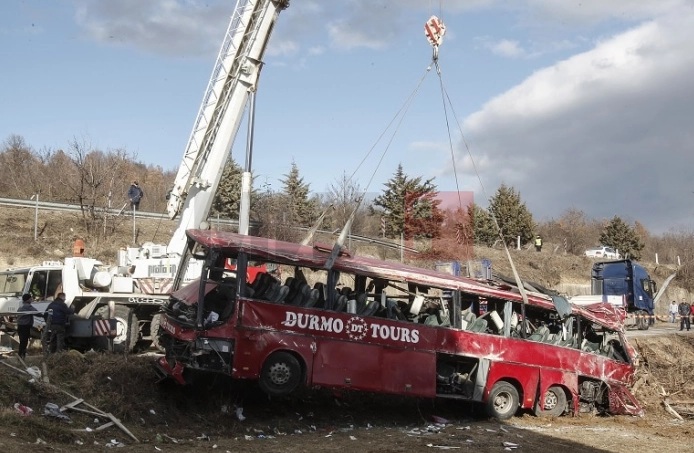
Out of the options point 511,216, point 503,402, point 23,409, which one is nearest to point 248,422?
point 23,409

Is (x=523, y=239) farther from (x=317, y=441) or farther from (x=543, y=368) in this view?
(x=317, y=441)

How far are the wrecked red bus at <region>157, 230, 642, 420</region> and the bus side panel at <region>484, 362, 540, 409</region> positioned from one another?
0.02 meters

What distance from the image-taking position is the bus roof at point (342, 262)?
11781 millimetres

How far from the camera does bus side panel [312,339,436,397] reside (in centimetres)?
1194

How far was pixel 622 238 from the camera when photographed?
66.8m

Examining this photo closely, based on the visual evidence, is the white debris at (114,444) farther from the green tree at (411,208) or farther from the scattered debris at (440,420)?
the green tree at (411,208)

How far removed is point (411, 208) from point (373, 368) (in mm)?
34686

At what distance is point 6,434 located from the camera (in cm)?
880

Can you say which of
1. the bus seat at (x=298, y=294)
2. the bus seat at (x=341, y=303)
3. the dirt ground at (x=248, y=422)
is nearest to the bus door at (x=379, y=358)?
the bus seat at (x=341, y=303)

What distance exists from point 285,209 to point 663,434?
95.9 ft

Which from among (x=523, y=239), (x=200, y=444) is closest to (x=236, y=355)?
(x=200, y=444)

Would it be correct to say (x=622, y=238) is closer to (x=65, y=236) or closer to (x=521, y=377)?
(x=65, y=236)

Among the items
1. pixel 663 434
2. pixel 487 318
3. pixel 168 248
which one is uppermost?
pixel 168 248

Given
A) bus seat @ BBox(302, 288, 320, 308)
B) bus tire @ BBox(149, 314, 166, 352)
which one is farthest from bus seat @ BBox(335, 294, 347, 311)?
bus tire @ BBox(149, 314, 166, 352)
